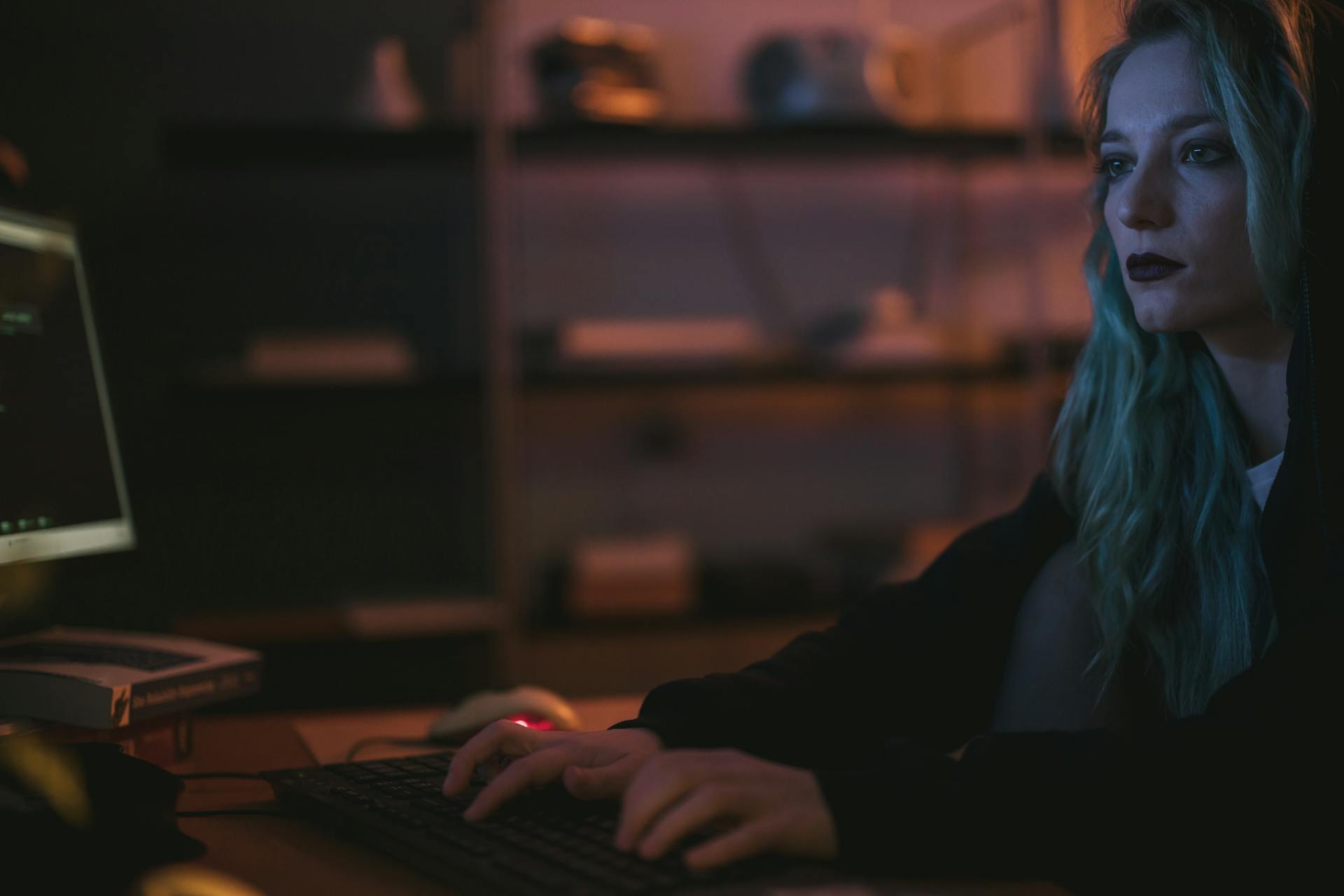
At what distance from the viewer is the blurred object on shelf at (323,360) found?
2.46 m

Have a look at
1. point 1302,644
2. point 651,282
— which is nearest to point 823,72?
point 651,282

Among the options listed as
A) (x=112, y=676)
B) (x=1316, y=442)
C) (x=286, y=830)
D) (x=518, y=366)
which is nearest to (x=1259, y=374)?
(x=1316, y=442)

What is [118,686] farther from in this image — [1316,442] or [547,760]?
[1316,442]

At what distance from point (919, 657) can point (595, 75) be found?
1.74 meters

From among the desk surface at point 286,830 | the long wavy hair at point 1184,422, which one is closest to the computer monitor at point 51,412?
the desk surface at point 286,830

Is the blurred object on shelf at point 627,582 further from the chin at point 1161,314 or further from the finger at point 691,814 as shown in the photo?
the finger at point 691,814

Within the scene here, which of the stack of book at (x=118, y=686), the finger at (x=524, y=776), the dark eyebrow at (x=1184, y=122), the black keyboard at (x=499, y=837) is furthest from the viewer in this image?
the dark eyebrow at (x=1184, y=122)

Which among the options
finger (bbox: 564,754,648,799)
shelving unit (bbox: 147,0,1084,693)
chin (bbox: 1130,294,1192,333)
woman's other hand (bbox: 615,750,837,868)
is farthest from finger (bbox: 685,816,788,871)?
shelving unit (bbox: 147,0,1084,693)

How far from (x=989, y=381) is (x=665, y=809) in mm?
2451

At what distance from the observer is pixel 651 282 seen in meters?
2.98

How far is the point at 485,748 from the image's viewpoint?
2.90ft

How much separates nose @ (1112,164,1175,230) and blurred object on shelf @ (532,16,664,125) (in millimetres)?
1647

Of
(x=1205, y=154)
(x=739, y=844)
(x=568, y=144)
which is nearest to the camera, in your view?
(x=739, y=844)

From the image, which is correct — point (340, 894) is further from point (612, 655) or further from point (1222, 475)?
point (612, 655)
